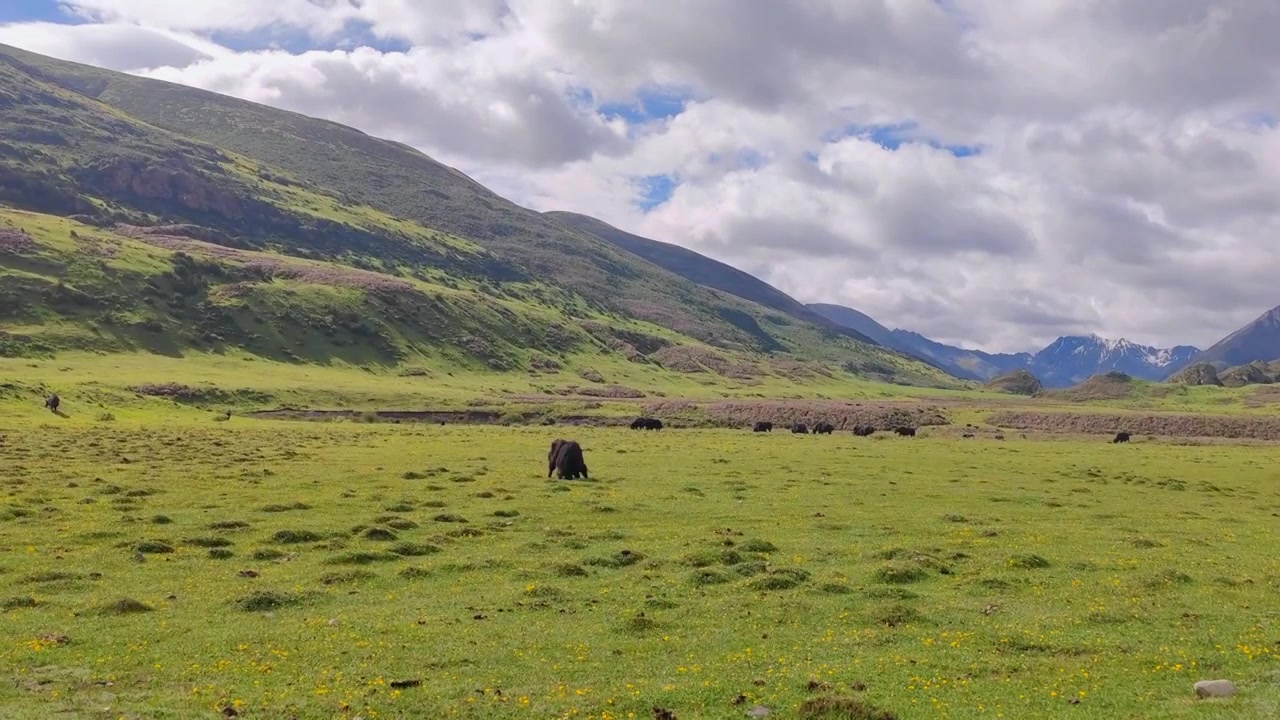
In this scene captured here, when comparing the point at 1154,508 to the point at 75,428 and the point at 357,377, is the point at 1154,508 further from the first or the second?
the point at 357,377

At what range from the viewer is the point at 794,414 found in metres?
97.4

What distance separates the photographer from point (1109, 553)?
2425cm

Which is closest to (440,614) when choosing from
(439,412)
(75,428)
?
(75,428)

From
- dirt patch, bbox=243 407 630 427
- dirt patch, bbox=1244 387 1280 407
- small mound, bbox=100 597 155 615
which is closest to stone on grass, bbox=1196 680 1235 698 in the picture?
small mound, bbox=100 597 155 615

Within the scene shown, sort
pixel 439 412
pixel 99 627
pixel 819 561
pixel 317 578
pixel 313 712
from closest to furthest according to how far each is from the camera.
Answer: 1. pixel 313 712
2. pixel 99 627
3. pixel 317 578
4. pixel 819 561
5. pixel 439 412

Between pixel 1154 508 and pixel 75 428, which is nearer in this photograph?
pixel 1154 508

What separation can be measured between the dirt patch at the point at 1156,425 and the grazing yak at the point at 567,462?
66.0 metres

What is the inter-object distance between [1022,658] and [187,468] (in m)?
36.6

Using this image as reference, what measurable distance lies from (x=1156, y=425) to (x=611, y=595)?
303 feet

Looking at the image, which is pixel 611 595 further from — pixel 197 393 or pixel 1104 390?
pixel 1104 390

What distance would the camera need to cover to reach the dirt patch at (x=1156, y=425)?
286 feet

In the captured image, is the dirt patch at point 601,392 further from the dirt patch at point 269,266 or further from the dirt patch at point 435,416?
the dirt patch at point 269,266

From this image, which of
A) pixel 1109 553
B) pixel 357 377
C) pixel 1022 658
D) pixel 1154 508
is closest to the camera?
pixel 1022 658

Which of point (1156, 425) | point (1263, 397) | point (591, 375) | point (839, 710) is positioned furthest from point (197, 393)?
point (1263, 397)
